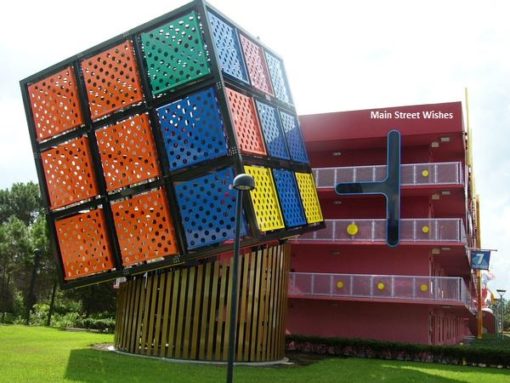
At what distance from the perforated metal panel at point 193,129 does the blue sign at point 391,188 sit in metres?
12.6

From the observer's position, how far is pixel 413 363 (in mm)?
21469

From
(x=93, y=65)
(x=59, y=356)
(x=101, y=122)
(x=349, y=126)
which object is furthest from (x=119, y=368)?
(x=349, y=126)

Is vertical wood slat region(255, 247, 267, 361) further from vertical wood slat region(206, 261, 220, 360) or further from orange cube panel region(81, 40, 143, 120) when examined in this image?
orange cube panel region(81, 40, 143, 120)

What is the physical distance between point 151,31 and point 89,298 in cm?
2837

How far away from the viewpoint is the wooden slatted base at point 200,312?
16.8 metres

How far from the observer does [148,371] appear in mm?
13547

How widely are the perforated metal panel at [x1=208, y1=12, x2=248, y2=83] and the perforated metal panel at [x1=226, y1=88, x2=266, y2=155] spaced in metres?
0.67

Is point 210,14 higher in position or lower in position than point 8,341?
higher

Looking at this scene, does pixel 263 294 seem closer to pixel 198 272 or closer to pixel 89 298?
pixel 198 272

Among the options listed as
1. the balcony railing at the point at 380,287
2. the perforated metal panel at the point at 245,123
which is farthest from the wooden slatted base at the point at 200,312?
the balcony railing at the point at 380,287

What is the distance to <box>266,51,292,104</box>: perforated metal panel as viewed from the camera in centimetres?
1997

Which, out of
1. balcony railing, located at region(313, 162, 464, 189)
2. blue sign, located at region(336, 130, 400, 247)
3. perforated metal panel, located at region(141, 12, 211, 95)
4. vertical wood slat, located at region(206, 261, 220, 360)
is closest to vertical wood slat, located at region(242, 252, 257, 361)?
vertical wood slat, located at region(206, 261, 220, 360)

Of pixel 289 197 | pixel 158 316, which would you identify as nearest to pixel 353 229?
pixel 289 197

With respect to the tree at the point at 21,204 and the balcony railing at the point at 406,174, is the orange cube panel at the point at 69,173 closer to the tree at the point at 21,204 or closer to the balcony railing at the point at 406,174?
the balcony railing at the point at 406,174
